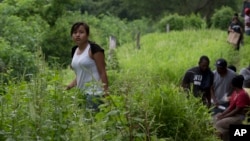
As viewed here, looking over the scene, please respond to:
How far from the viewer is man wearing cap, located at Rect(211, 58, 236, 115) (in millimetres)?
9455

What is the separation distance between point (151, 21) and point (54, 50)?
32.4 meters

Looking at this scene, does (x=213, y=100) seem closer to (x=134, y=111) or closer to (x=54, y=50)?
(x=134, y=111)

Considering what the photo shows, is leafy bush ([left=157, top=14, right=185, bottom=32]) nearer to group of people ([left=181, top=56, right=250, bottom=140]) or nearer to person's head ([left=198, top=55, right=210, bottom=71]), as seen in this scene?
group of people ([left=181, top=56, right=250, bottom=140])

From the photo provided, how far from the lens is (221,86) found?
9.54 meters

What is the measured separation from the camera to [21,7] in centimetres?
1891

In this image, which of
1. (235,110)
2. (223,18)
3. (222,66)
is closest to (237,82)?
(235,110)

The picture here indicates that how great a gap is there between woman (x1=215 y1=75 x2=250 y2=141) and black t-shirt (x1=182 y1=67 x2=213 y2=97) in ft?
2.37

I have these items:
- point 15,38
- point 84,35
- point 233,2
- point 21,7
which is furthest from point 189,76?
point 233,2

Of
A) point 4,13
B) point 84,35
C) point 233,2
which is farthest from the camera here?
point 233,2

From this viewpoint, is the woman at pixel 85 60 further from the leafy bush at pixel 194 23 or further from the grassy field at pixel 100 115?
the leafy bush at pixel 194 23

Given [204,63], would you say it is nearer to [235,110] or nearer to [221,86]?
[221,86]

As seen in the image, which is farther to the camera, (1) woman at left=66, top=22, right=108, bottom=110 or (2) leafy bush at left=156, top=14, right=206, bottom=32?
(2) leafy bush at left=156, top=14, right=206, bottom=32

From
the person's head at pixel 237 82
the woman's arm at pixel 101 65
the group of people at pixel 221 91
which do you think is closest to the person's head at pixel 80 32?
the woman's arm at pixel 101 65

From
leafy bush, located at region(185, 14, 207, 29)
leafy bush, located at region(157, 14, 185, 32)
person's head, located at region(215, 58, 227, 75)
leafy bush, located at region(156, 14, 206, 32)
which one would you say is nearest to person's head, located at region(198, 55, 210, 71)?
person's head, located at region(215, 58, 227, 75)
